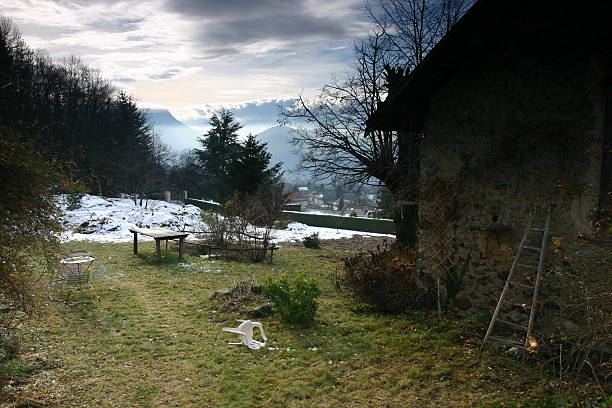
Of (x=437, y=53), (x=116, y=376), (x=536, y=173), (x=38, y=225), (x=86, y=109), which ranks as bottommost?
(x=116, y=376)

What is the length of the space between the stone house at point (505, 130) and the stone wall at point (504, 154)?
15mm

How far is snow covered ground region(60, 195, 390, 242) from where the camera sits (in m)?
17.5

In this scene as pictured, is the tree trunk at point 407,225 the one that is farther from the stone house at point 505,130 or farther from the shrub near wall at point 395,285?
the stone house at point 505,130

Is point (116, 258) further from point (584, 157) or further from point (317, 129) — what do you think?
point (584, 157)

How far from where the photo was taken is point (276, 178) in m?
29.0

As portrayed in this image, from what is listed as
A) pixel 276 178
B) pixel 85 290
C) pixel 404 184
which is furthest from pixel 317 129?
pixel 276 178

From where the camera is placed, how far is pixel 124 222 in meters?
19.3

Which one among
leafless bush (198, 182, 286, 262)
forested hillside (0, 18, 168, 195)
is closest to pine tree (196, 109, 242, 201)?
forested hillside (0, 18, 168, 195)

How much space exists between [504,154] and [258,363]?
499 cm

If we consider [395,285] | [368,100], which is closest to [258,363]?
[395,285]

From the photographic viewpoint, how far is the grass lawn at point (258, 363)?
4488 mm

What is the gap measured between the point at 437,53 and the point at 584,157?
2625 millimetres

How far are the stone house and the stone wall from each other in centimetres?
2

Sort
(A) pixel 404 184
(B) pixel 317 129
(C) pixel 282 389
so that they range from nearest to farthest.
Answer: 1. (C) pixel 282 389
2. (A) pixel 404 184
3. (B) pixel 317 129
